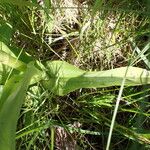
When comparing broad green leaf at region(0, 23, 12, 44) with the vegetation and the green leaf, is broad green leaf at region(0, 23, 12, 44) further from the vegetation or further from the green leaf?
the green leaf

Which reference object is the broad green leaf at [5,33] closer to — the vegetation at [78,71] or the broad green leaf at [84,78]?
the vegetation at [78,71]

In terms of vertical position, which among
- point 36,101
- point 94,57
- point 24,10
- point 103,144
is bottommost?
point 103,144

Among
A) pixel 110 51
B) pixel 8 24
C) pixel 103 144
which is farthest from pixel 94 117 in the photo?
pixel 8 24

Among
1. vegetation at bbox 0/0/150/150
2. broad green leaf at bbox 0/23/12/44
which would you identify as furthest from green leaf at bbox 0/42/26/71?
broad green leaf at bbox 0/23/12/44

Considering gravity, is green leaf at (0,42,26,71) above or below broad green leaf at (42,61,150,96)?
above

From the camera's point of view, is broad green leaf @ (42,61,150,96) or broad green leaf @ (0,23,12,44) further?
broad green leaf @ (0,23,12,44)

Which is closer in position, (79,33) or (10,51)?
(10,51)

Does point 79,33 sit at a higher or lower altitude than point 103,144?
higher

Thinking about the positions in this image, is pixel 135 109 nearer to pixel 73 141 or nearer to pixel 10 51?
pixel 73 141

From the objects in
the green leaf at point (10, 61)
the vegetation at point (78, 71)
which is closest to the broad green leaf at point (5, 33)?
the vegetation at point (78, 71)
